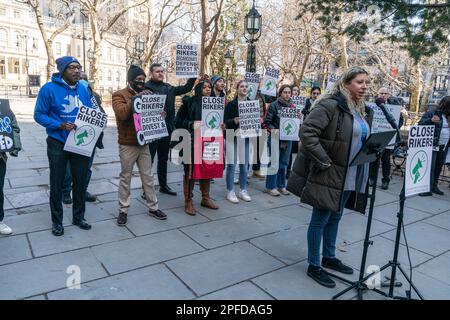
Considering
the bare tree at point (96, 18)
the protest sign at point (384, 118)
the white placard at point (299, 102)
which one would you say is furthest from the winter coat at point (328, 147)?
the bare tree at point (96, 18)

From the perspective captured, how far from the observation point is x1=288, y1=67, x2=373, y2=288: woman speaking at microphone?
10.3ft

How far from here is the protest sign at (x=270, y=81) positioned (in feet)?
26.1

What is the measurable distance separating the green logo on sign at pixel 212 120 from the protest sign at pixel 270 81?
300 centimetres

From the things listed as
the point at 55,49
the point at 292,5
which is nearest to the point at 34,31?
the point at 55,49

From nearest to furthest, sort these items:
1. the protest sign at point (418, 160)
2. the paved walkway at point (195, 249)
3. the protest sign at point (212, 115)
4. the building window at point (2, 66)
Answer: the protest sign at point (418, 160)
the paved walkway at point (195, 249)
the protest sign at point (212, 115)
the building window at point (2, 66)

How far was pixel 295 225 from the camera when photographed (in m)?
5.00

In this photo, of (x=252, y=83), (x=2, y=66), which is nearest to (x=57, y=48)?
(x=2, y=66)

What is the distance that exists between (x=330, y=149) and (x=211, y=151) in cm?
235

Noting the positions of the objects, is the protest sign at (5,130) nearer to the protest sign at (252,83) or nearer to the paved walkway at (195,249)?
the paved walkway at (195,249)

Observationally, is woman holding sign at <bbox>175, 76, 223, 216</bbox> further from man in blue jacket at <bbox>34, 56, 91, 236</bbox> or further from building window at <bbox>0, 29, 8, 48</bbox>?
building window at <bbox>0, 29, 8, 48</bbox>

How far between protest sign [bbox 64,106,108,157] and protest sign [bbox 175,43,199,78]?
158cm

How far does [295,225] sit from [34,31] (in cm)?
7242

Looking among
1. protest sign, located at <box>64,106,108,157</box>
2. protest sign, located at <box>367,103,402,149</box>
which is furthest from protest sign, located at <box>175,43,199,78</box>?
protest sign, located at <box>367,103,402,149</box>
